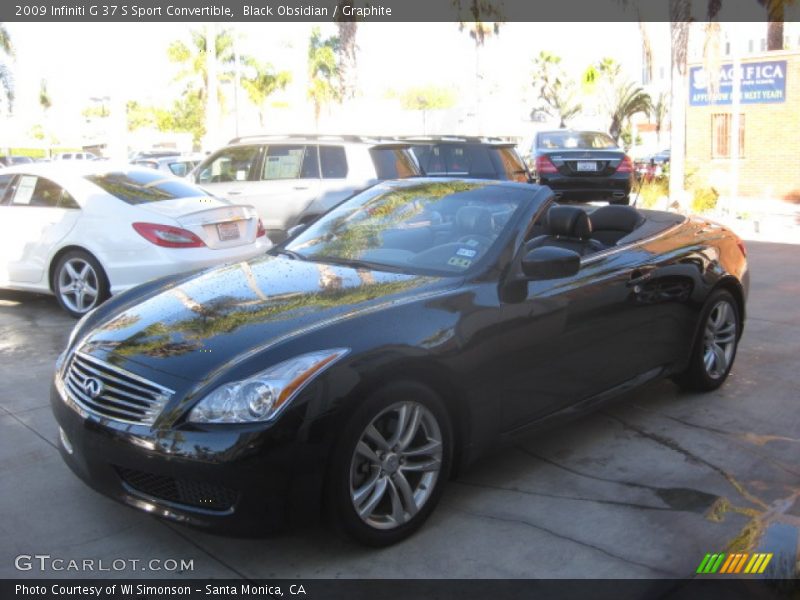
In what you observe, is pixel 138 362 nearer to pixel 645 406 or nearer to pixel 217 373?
pixel 217 373

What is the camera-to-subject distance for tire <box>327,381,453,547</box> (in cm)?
336

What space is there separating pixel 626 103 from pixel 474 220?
31545mm

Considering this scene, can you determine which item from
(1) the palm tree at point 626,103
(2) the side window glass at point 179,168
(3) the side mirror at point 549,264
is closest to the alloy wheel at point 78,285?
(3) the side mirror at point 549,264

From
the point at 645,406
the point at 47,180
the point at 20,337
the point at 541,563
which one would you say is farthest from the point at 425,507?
the point at 47,180

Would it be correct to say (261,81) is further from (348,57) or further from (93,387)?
(93,387)

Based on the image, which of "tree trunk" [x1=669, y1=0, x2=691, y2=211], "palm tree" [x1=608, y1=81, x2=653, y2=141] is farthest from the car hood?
"palm tree" [x1=608, y1=81, x2=653, y2=141]

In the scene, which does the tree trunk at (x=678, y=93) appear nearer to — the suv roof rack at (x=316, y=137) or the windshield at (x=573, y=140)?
the windshield at (x=573, y=140)

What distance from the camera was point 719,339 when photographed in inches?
226

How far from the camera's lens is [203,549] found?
141 inches

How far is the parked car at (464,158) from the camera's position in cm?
1154

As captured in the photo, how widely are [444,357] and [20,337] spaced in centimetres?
483

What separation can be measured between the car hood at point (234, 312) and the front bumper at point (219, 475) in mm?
294

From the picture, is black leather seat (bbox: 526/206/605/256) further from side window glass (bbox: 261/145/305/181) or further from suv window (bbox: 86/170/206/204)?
side window glass (bbox: 261/145/305/181)

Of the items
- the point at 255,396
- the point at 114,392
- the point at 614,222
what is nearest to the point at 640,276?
the point at 614,222
